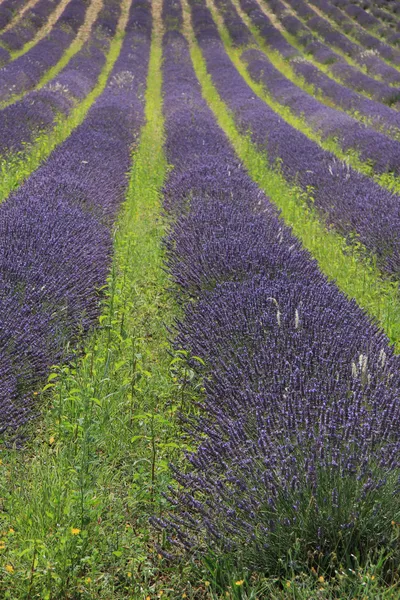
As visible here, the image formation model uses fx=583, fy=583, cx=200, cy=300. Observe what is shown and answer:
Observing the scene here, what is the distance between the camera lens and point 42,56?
16719mm

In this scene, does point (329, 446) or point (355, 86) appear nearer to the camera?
point (329, 446)

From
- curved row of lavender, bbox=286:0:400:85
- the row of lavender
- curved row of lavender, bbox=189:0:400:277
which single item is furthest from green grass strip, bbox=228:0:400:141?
curved row of lavender, bbox=189:0:400:277

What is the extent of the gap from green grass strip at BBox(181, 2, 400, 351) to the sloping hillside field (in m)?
0.03

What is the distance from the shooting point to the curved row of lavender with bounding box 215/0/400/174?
8555 mm

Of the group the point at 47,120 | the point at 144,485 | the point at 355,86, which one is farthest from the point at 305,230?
the point at 355,86

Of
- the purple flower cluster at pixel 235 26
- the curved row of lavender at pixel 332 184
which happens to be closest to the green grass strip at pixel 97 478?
the curved row of lavender at pixel 332 184

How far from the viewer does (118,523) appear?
7.18ft

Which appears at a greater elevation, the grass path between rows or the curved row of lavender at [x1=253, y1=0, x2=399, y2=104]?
the grass path between rows

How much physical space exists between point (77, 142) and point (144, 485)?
5.84m

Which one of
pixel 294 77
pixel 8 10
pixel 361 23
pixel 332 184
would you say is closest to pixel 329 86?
pixel 294 77

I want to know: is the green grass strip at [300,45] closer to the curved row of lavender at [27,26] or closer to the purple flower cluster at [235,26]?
the purple flower cluster at [235,26]

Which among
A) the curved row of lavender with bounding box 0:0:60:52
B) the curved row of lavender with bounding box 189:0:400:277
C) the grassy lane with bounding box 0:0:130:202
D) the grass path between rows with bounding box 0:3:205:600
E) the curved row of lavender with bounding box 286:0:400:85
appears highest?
the curved row of lavender with bounding box 0:0:60:52

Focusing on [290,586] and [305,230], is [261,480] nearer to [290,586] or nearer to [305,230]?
[290,586]

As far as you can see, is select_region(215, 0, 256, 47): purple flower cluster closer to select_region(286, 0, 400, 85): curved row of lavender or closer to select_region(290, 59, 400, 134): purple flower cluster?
select_region(286, 0, 400, 85): curved row of lavender
